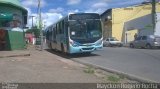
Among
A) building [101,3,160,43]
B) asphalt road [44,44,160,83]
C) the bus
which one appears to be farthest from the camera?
building [101,3,160,43]

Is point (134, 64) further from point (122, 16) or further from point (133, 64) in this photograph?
point (122, 16)

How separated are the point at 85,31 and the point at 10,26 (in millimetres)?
10914

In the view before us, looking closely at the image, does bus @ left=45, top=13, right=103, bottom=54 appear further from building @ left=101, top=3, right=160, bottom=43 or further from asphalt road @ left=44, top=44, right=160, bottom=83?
building @ left=101, top=3, right=160, bottom=43

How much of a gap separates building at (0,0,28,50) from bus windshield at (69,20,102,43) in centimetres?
729

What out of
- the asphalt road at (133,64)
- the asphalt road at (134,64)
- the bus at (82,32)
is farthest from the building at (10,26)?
the asphalt road at (134,64)

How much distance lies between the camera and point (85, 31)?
87.8ft

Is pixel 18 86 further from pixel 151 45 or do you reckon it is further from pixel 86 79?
pixel 151 45

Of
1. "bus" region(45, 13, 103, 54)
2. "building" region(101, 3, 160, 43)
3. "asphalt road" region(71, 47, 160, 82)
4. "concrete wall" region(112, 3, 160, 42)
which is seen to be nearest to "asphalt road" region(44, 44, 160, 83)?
"asphalt road" region(71, 47, 160, 82)

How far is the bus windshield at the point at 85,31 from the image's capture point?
26719 millimetres

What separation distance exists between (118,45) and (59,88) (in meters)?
43.9

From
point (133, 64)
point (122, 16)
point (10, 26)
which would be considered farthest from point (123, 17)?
point (133, 64)

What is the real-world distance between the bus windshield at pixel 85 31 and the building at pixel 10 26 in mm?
7286

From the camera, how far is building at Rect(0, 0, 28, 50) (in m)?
32.5

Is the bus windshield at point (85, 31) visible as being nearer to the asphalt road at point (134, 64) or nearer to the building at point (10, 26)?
the asphalt road at point (134, 64)
